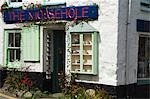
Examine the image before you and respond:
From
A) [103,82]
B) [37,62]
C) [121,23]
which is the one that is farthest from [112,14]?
[37,62]

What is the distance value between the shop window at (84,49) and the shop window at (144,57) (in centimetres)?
186

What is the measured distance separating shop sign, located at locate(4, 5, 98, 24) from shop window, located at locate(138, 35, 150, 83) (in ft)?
7.11

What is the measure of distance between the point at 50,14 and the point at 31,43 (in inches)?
57.6

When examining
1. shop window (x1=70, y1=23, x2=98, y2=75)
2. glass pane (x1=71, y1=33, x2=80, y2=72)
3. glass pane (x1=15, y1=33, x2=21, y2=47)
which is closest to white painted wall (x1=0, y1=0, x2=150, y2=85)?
shop window (x1=70, y1=23, x2=98, y2=75)

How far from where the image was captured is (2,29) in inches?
663

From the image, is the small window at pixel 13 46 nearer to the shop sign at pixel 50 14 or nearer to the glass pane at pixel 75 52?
the shop sign at pixel 50 14

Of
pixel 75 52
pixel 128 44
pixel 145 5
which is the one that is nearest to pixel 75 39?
pixel 75 52

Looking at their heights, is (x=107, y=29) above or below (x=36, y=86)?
above

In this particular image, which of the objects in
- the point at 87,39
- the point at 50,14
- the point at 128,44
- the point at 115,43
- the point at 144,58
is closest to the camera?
the point at 115,43

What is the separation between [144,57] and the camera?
14.6 m

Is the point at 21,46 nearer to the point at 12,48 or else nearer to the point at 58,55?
the point at 12,48

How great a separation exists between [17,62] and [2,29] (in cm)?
161

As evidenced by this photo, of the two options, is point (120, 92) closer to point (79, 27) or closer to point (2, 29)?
point (79, 27)

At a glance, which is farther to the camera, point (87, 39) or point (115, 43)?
point (87, 39)
